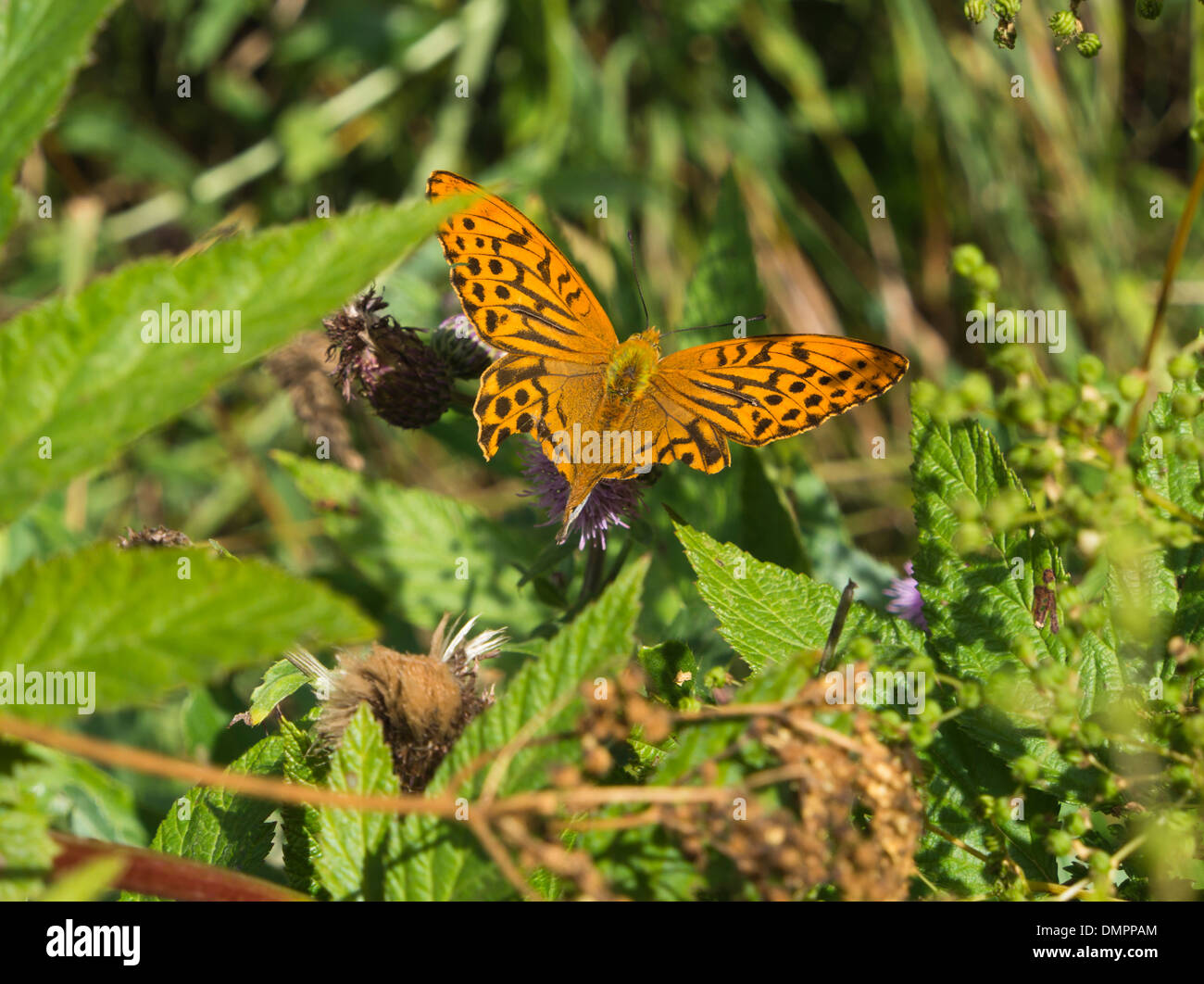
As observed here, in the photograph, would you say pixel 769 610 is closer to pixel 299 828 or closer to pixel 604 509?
pixel 604 509

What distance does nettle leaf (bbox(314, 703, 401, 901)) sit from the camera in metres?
1.13

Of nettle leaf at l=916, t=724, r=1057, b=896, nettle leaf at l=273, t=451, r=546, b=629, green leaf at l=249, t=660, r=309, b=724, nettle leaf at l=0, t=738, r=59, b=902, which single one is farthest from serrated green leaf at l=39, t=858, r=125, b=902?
nettle leaf at l=273, t=451, r=546, b=629

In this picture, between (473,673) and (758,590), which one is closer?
(758,590)

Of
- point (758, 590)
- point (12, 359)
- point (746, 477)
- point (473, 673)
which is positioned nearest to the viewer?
point (12, 359)

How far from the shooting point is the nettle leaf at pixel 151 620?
0.78m

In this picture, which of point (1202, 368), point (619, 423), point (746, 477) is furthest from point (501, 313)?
point (1202, 368)

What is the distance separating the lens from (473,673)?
1.65m

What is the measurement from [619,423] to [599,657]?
882 mm

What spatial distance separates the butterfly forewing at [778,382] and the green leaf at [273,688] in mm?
743

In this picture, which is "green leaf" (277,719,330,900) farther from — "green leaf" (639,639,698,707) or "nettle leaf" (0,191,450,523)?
"nettle leaf" (0,191,450,523)

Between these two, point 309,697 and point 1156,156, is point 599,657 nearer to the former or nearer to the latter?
point 309,697

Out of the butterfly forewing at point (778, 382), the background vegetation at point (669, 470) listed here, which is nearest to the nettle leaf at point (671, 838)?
the background vegetation at point (669, 470)

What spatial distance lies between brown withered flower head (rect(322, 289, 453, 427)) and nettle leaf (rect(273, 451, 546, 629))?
22cm
